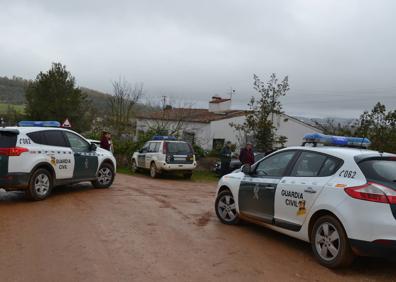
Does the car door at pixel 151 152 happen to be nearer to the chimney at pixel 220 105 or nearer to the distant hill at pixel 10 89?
the chimney at pixel 220 105

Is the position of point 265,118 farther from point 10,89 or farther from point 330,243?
point 10,89

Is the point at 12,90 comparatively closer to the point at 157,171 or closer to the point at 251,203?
the point at 157,171

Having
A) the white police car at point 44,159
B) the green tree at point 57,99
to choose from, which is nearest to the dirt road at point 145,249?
the white police car at point 44,159

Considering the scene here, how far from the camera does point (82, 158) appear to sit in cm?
1141

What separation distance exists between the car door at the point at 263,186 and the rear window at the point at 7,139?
16.4ft

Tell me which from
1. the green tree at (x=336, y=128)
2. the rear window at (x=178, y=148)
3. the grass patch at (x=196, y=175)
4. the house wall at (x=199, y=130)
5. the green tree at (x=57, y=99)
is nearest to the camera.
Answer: the rear window at (x=178, y=148)

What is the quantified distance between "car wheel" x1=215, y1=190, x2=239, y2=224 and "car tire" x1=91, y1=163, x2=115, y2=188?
16.7ft

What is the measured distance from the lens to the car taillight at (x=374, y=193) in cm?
514

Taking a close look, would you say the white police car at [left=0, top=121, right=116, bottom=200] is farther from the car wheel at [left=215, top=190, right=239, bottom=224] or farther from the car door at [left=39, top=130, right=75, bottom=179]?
the car wheel at [left=215, top=190, right=239, bottom=224]

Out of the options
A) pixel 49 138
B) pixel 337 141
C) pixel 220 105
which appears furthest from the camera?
pixel 220 105

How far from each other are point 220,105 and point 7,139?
26.8m

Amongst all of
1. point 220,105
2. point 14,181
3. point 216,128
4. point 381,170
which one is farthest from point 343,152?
point 220,105

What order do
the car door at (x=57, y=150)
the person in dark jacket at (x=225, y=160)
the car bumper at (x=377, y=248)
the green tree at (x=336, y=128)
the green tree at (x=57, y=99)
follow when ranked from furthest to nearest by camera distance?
1. the green tree at (x=57, y=99)
2. the green tree at (x=336, y=128)
3. the person in dark jacket at (x=225, y=160)
4. the car door at (x=57, y=150)
5. the car bumper at (x=377, y=248)

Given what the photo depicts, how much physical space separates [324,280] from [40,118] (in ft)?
125
